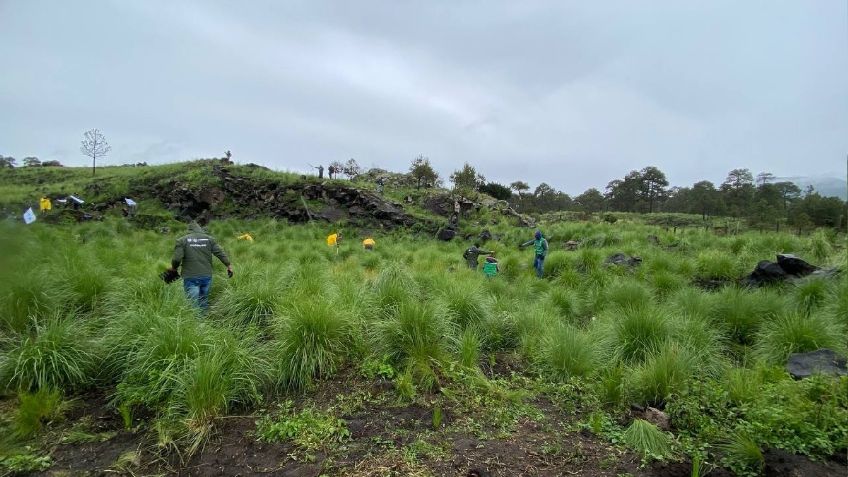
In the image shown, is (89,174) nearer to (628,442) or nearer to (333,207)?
(333,207)

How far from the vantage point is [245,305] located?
247 inches

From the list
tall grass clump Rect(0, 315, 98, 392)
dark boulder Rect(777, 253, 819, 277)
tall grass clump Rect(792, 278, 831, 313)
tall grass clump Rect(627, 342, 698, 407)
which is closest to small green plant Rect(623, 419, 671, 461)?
tall grass clump Rect(627, 342, 698, 407)

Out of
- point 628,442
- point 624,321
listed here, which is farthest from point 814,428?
point 624,321

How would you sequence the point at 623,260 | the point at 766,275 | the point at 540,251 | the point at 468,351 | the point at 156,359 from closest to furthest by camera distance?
the point at 156,359
the point at 468,351
the point at 766,275
the point at 623,260
the point at 540,251

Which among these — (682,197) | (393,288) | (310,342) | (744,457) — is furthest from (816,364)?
(682,197)

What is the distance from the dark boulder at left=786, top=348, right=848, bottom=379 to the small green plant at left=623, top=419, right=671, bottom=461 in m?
1.92

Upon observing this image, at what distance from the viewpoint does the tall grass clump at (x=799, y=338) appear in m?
5.17

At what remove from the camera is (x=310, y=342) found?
16.2ft

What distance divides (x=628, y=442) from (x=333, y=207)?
76.9 feet

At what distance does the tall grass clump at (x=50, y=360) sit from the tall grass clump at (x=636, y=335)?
622 centimetres

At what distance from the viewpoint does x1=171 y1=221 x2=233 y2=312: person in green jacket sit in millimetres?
7067

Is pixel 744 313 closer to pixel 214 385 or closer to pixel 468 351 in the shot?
pixel 468 351

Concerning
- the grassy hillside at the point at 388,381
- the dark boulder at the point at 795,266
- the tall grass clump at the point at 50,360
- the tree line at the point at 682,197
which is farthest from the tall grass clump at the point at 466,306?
the tree line at the point at 682,197

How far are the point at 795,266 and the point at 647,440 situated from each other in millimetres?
8147
